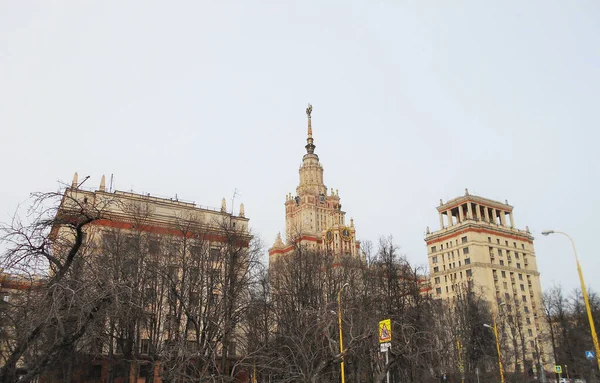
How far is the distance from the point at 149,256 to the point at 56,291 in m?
23.8

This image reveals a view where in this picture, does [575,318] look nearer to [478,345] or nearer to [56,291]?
[478,345]

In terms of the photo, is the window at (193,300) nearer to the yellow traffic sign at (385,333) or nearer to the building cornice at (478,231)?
the yellow traffic sign at (385,333)

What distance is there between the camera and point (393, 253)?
48.6 metres

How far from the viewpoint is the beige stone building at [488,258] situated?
304ft

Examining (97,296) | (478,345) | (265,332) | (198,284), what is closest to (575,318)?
(478,345)

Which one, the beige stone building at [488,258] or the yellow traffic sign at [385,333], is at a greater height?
the beige stone building at [488,258]

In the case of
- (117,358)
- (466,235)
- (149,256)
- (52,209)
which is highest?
(466,235)

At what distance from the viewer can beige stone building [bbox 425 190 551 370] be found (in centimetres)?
9275

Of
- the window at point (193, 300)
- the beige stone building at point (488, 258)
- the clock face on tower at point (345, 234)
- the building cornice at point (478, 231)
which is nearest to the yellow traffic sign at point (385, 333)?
the window at point (193, 300)

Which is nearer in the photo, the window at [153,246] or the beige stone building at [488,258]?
the window at [153,246]

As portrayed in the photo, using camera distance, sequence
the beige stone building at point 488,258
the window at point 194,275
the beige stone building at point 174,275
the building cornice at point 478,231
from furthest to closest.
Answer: the building cornice at point 478,231 → the beige stone building at point 488,258 → the window at point 194,275 → the beige stone building at point 174,275

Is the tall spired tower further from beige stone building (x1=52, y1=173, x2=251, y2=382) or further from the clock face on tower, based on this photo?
beige stone building (x1=52, y1=173, x2=251, y2=382)

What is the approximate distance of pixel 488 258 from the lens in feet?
315

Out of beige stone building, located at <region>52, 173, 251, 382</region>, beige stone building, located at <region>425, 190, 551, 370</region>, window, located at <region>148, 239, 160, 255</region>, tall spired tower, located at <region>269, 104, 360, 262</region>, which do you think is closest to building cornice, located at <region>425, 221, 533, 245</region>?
beige stone building, located at <region>425, 190, 551, 370</region>
